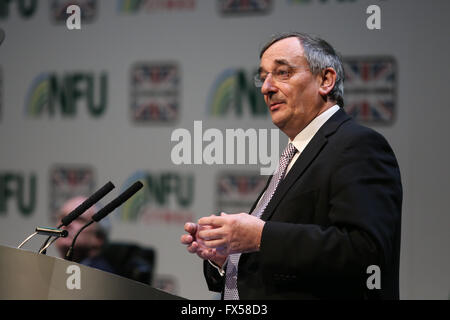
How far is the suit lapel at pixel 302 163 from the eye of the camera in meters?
1.62

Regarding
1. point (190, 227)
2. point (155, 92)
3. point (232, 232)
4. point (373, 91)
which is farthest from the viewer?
point (155, 92)

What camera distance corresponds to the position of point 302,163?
1.63 meters

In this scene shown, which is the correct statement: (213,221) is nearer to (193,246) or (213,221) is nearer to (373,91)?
(193,246)

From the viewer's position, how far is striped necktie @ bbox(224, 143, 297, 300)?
172 cm

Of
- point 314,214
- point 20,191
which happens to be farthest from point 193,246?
point 20,191

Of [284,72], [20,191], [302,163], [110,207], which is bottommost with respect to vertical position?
[20,191]

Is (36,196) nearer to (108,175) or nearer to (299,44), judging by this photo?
(108,175)

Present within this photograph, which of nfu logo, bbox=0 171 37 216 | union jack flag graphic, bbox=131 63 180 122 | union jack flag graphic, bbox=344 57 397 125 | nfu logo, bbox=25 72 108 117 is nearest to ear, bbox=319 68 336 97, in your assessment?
union jack flag graphic, bbox=344 57 397 125

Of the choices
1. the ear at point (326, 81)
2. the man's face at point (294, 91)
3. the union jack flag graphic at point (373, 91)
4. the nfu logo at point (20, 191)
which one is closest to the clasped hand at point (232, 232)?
the man's face at point (294, 91)

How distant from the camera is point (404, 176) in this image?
318 cm

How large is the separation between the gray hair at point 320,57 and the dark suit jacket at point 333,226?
8.1 inches

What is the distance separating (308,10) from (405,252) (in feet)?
5.02

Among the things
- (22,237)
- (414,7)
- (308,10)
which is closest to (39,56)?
(22,237)

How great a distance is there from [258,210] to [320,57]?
526 mm
